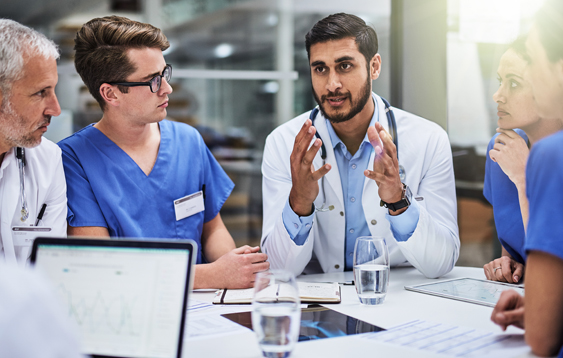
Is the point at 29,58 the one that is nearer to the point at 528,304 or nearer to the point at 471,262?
the point at 528,304

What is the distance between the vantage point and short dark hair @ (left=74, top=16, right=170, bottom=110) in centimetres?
192

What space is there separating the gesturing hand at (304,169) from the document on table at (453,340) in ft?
2.28

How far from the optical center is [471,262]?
479cm

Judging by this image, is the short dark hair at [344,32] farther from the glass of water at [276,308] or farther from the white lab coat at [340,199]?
the glass of water at [276,308]

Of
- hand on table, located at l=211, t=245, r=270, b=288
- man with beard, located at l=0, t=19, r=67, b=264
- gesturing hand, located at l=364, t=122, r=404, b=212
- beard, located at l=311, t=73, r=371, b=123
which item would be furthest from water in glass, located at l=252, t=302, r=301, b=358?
beard, located at l=311, t=73, r=371, b=123

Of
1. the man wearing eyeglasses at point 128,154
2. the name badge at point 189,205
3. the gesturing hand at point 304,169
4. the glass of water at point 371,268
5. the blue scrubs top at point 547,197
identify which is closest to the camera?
the blue scrubs top at point 547,197

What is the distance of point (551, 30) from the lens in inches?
46.3

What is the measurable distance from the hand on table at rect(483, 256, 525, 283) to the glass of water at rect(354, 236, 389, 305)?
524 millimetres

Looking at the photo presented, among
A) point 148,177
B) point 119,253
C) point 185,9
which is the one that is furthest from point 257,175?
point 119,253

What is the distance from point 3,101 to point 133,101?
0.48 m

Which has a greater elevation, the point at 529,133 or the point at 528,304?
the point at 529,133

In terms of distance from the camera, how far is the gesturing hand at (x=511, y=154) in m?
1.70

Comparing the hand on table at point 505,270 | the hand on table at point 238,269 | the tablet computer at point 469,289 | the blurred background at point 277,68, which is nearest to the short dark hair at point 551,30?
the tablet computer at point 469,289

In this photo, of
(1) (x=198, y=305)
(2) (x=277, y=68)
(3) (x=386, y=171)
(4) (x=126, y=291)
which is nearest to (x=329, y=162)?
(3) (x=386, y=171)
